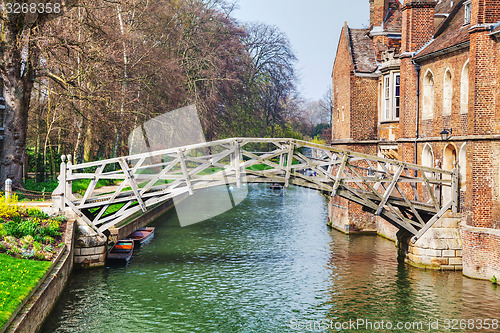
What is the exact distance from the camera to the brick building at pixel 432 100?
18.0m

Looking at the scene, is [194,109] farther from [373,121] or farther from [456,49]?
[456,49]

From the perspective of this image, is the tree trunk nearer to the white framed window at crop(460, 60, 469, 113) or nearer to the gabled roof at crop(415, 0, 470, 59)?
the gabled roof at crop(415, 0, 470, 59)

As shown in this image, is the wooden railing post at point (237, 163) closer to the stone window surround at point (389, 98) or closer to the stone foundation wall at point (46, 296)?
the stone foundation wall at point (46, 296)

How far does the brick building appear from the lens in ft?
58.9

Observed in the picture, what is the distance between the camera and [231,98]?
47.2 meters

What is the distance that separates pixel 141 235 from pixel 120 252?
4.39 m

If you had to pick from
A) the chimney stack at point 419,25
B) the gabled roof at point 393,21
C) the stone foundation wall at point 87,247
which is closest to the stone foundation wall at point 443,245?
the chimney stack at point 419,25

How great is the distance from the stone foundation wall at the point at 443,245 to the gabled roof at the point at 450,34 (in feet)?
20.7

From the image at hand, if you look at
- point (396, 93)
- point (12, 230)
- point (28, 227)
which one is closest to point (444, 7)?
point (396, 93)

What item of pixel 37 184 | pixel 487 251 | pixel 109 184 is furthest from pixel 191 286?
pixel 109 184

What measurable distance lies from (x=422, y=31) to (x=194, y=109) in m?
20.6

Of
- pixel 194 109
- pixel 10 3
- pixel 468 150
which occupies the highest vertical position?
pixel 10 3

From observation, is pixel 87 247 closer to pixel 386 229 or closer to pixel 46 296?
pixel 46 296

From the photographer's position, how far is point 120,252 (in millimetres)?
21188
